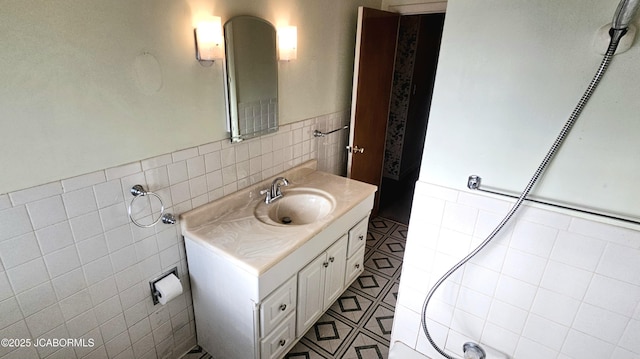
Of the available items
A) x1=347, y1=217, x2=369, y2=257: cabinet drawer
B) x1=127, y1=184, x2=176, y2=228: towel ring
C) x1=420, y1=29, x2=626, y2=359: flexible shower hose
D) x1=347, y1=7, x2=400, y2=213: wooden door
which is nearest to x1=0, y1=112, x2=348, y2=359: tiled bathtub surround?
x1=127, y1=184, x2=176, y2=228: towel ring

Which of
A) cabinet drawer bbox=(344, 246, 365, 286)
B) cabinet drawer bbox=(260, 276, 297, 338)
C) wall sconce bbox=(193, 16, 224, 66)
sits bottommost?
cabinet drawer bbox=(344, 246, 365, 286)

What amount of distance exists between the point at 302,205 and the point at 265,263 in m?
0.75

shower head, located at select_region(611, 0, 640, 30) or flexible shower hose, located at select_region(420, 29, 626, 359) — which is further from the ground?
shower head, located at select_region(611, 0, 640, 30)

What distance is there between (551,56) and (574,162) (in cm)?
35

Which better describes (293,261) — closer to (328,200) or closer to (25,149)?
(328,200)

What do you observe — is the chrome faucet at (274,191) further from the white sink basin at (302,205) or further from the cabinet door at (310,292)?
the cabinet door at (310,292)

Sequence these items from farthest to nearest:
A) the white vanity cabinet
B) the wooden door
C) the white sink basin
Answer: the wooden door
the white sink basin
the white vanity cabinet

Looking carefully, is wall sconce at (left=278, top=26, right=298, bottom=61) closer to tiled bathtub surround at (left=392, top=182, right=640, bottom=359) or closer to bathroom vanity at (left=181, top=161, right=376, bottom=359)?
bathroom vanity at (left=181, top=161, right=376, bottom=359)

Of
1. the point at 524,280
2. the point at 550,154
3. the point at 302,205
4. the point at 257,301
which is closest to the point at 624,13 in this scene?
the point at 550,154

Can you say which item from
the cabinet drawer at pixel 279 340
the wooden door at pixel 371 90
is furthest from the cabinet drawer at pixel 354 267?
the wooden door at pixel 371 90

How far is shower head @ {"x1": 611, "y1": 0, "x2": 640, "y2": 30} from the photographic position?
79 centimetres

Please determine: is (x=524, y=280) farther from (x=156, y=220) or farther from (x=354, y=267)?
(x=156, y=220)

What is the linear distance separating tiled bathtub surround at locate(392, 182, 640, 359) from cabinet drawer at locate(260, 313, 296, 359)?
642 millimetres

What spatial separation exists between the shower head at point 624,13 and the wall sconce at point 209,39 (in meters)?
1.42
